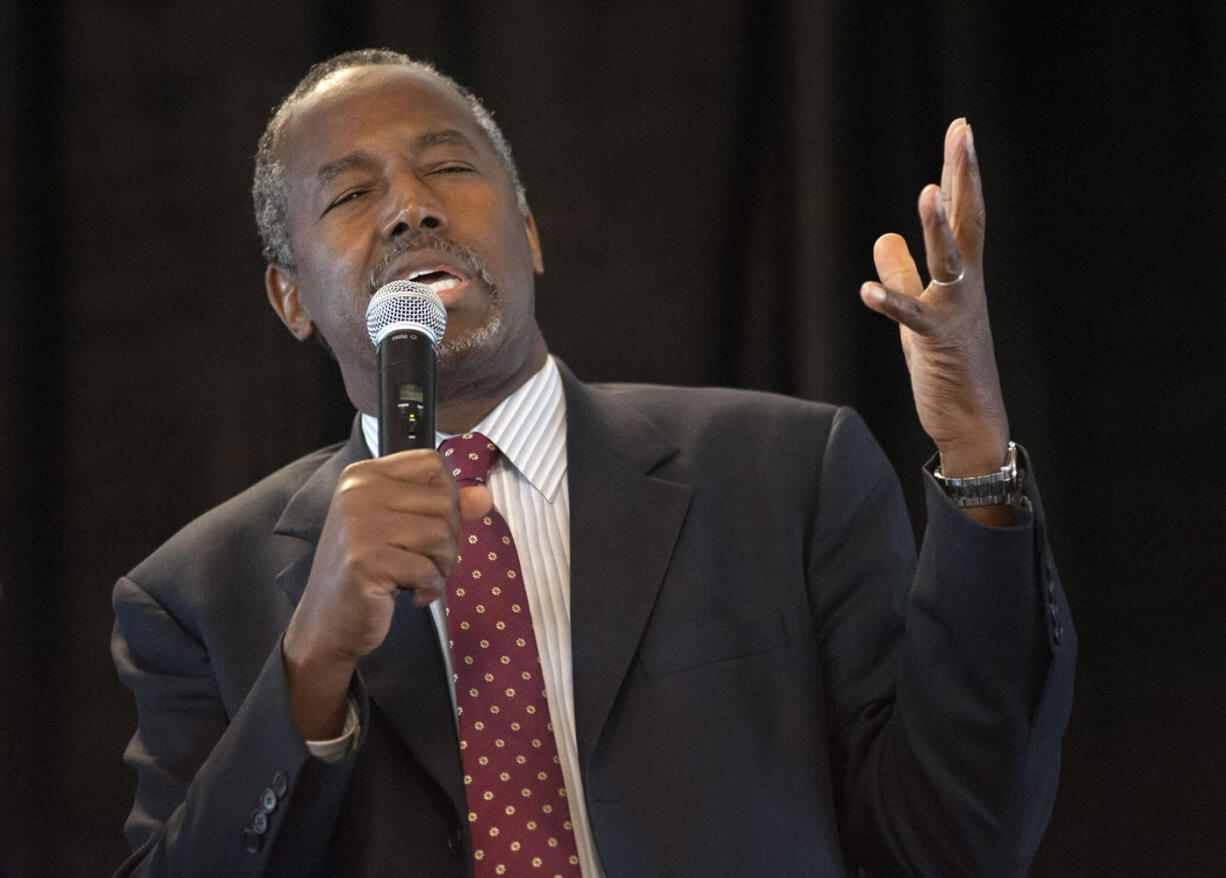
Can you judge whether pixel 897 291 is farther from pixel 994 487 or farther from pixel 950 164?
pixel 994 487

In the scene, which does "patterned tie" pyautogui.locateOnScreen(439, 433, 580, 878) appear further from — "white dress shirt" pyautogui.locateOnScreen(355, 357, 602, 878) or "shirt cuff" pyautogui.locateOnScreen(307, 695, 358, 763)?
"shirt cuff" pyautogui.locateOnScreen(307, 695, 358, 763)

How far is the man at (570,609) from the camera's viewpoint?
4.80ft

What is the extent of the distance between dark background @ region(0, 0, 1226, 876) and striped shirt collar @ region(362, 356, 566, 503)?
1.68 ft

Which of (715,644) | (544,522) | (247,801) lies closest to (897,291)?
(715,644)

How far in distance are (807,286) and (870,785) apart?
3.18 feet

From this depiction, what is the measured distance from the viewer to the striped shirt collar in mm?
1916

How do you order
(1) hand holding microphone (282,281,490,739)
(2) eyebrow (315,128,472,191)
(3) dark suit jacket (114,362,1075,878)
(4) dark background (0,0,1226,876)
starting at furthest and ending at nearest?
1. (4) dark background (0,0,1226,876)
2. (2) eyebrow (315,128,472,191)
3. (3) dark suit jacket (114,362,1075,878)
4. (1) hand holding microphone (282,281,490,739)

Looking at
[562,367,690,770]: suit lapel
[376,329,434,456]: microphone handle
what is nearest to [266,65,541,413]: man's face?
[562,367,690,770]: suit lapel

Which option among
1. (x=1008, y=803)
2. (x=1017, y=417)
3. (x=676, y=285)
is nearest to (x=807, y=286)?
(x=676, y=285)

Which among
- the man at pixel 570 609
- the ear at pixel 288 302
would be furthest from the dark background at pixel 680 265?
Answer: the man at pixel 570 609

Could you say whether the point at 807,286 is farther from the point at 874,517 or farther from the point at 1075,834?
the point at 1075,834

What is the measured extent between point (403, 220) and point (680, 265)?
716 mm

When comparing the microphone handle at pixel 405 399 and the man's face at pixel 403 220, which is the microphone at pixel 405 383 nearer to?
the microphone handle at pixel 405 399

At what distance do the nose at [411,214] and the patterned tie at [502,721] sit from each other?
0.41 metres
